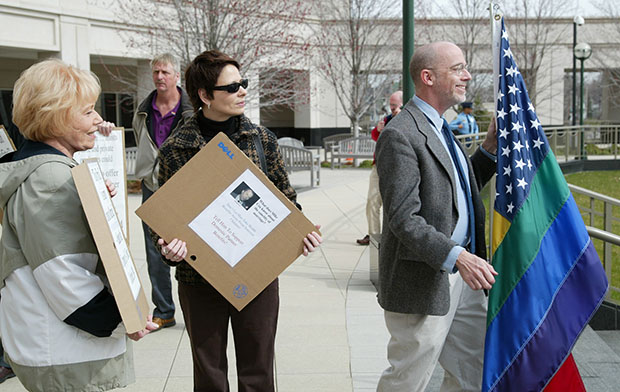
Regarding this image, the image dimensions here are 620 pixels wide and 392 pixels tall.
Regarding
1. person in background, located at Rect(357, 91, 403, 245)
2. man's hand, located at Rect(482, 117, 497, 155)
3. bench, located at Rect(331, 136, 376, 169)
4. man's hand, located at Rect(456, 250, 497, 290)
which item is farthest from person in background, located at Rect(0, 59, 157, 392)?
bench, located at Rect(331, 136, 376, 169)

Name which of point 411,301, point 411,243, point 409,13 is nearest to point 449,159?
point 411,243

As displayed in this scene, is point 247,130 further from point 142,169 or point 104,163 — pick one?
point 142,169

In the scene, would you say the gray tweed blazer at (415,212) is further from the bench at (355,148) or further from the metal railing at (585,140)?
the bench at (355,148)

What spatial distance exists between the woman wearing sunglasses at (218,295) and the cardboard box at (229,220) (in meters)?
0.25

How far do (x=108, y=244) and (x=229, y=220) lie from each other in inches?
31.4

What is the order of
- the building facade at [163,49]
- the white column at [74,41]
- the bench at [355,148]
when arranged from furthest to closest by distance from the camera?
the bench at [355,148] < the white column at [74,41] < the building facade at [163,49]

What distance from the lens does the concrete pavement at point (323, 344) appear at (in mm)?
5211

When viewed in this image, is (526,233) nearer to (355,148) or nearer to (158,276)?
(158,276)

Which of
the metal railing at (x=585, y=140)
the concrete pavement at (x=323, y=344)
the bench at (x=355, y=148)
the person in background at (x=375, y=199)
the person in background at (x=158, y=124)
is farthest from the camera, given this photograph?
the bench at (x=355, y=148)

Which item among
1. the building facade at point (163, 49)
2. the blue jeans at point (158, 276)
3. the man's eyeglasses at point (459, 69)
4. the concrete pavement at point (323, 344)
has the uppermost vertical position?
the building facade at point (163, 49)

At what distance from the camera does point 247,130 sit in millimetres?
3783

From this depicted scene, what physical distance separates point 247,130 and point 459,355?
5.18 feet

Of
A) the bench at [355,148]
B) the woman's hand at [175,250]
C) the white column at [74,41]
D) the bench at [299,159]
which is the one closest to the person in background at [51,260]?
the woman's hand at [175,250]

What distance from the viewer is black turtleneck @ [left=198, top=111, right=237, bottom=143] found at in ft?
12.4
